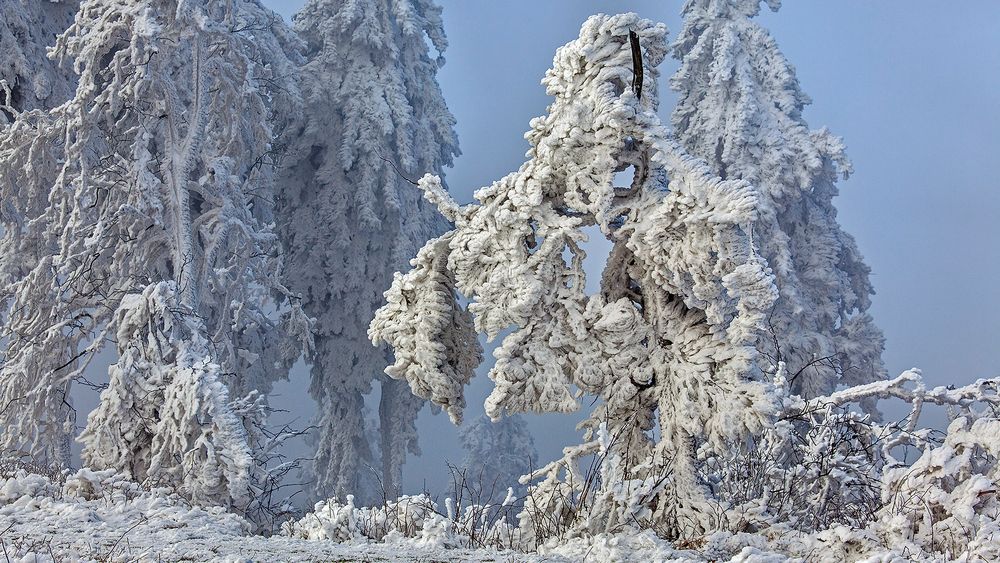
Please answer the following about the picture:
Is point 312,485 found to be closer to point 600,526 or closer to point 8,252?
point 8,252

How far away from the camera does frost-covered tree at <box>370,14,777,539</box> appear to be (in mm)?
4395

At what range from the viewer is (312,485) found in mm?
15883

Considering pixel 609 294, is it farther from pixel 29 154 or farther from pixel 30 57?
pixel 30 57

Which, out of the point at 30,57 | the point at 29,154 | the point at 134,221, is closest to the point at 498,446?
the point at 134,221

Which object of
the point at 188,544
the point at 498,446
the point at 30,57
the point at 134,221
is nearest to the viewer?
the point at 188,544

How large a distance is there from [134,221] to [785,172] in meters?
8.90

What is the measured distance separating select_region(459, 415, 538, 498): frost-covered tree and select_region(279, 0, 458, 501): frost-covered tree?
14.6ft

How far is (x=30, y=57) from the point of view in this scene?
12.0 meters

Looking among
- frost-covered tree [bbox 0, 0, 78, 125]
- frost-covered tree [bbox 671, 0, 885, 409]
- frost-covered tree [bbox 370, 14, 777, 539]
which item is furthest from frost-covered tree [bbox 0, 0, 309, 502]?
frost-covered tree [bbox 671, 0, 885, 409]

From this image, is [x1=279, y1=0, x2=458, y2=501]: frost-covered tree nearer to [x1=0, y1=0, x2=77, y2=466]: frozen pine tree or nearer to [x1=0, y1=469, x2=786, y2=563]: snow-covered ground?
[x1=0, y1=0, x2=77, y2=466]: frozen pine tree

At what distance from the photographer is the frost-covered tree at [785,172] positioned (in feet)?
38.5

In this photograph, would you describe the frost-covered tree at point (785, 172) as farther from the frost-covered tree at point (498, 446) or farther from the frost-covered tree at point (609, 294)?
the frost-covered tree at point (498, 446)

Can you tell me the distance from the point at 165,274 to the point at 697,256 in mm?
6873

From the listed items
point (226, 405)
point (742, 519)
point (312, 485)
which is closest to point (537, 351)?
point (742, 519)
